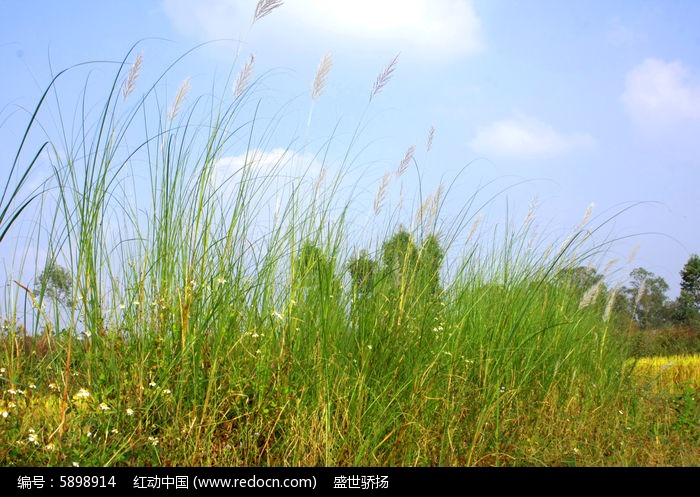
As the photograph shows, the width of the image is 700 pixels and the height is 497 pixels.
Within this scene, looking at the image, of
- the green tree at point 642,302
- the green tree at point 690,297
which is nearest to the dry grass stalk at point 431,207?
the green tree at point 642,302

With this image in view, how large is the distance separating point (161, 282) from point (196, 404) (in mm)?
607

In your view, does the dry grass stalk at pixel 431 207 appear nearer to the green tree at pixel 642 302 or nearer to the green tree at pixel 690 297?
the green tree at pixel 642 302

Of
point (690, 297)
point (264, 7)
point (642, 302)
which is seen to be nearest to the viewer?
point (264, 7)

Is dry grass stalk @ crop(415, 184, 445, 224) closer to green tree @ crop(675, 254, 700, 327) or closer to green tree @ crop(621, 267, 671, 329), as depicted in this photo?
green tree @ crop(621, 267, 671, 329)

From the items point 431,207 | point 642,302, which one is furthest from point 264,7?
point 642,302

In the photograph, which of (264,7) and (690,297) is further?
(690,297)

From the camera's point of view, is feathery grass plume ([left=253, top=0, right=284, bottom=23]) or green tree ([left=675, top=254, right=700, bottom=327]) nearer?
feathery grass plume ([left=253, top=0, right=284, bottom=23])

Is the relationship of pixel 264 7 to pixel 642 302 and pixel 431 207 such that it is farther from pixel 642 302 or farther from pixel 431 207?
pixel 642 302

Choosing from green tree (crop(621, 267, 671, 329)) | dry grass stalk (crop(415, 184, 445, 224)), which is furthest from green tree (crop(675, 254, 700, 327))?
dry grass stalk (crop(415, 184, 445, 224))

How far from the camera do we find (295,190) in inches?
127

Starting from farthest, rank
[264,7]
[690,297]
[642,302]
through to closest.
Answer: [690,297]
[642,302]
[264,7]
